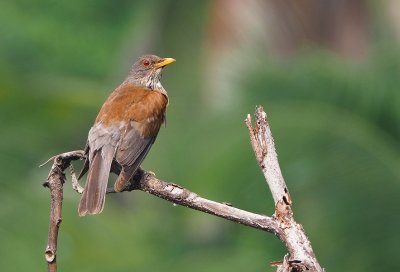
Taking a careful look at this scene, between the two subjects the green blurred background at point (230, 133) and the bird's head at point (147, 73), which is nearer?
the bird's head at point (147, 73)

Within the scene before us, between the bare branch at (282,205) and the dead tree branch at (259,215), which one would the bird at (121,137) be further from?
the bare branch at (282,205)

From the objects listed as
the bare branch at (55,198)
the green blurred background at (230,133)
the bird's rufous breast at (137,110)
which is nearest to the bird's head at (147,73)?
the bird's rufous breast at (137,110)

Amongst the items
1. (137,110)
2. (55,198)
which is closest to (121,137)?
(137,110)

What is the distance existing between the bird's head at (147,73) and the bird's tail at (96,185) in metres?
1.90

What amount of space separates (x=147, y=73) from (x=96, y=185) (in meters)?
2.50

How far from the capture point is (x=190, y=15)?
17.4 meters

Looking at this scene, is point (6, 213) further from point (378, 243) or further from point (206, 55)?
point (378, 243)

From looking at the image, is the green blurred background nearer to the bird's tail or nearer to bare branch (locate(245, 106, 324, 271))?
the bird's tail

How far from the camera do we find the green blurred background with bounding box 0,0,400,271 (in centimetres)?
1270

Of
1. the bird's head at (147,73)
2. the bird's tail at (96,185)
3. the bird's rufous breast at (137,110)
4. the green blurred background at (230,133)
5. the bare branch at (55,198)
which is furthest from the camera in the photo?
the green blurred background at (230,133)

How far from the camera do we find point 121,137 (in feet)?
24.0

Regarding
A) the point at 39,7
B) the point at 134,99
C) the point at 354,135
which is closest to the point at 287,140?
the point at 354,135

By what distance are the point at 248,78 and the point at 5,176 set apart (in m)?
3.11

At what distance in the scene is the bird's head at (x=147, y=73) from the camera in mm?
8773
